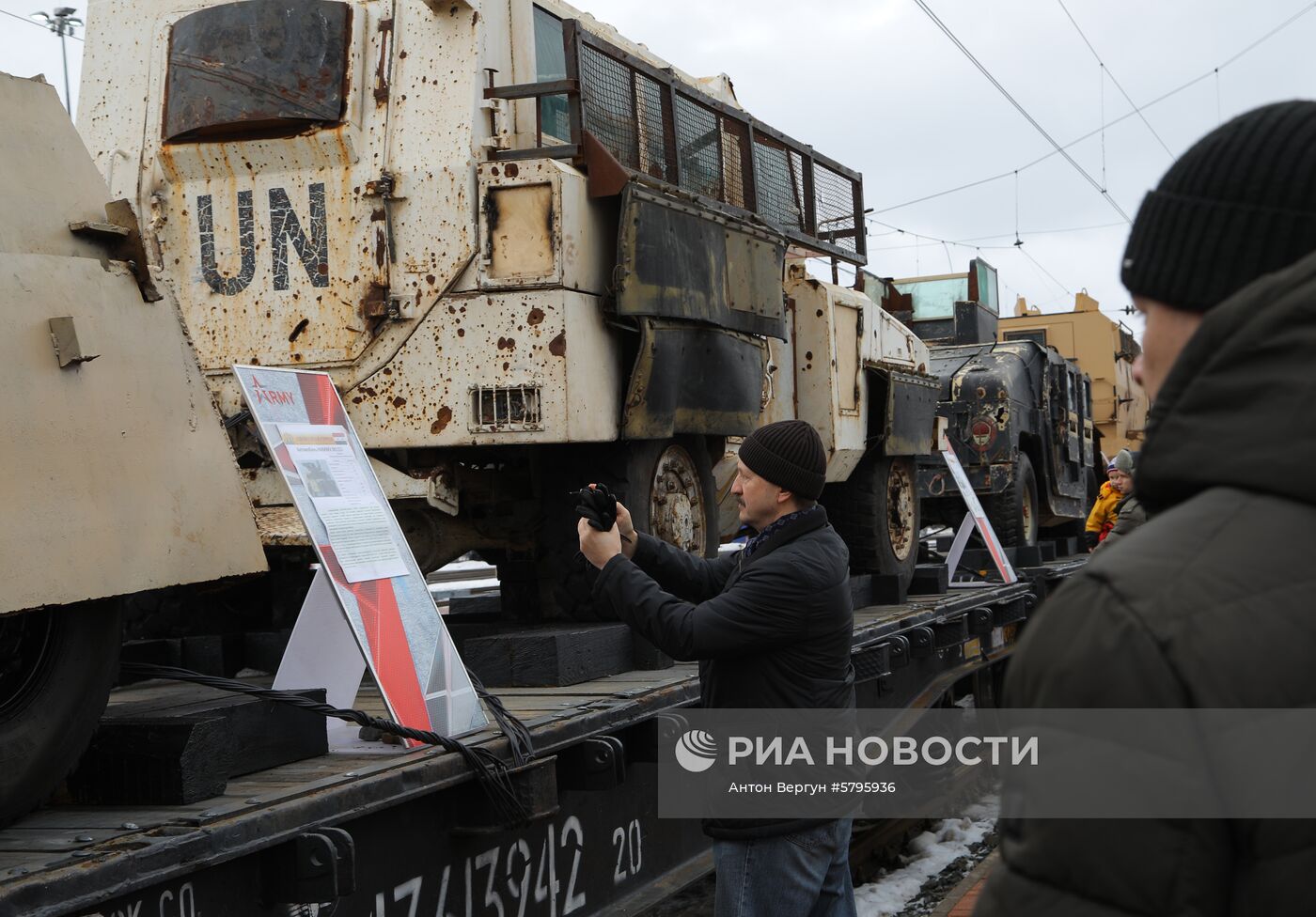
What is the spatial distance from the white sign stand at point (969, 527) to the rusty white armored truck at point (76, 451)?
6842mm

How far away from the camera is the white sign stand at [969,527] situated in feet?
32.6

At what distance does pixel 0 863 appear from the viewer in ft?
9.58

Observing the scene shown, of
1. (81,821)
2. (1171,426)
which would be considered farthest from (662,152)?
(1171,426)

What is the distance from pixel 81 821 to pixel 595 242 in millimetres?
Result: 3311

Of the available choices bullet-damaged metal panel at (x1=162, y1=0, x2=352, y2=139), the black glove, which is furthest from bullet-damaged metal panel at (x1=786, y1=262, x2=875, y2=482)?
the black glove

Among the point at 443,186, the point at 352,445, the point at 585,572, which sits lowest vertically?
the point at 585,572

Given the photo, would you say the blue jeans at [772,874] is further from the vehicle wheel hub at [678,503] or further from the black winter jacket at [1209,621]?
the vehicle wheel hub at [678,503]

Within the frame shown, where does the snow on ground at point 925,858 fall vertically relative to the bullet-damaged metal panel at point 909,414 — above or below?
below

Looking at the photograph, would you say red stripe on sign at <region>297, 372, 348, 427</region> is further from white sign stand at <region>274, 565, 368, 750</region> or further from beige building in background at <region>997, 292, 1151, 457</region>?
beige building in background at <region>997, 292, 1151, 457</region>

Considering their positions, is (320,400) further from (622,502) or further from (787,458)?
(622,502)

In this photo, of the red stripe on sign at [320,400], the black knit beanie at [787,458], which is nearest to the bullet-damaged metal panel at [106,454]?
the red stripe on sign at [320,400]

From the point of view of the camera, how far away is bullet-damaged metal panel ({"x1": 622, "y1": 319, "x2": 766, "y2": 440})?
614 centimetres

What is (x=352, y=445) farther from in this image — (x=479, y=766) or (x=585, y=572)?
(x=585, y=572)

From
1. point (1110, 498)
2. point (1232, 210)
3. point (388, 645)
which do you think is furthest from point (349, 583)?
point (1110, 498)
